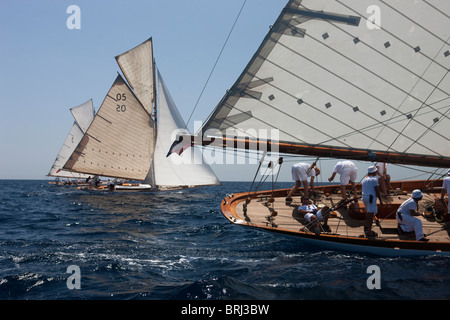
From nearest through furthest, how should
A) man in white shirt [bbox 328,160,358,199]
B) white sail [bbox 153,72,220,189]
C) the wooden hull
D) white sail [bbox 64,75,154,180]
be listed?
the wooden hull, man in white shirt [bbox 328,160,358,199], white sail [bbox 64,75,154,180], white sail [bbox 153,72,220,189]

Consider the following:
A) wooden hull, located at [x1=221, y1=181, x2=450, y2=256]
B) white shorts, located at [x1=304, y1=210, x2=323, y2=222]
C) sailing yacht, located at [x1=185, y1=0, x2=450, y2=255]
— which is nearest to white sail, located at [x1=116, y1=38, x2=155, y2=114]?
wooden hull, located at [x1=221, y1=181, x2=450, y2=256]

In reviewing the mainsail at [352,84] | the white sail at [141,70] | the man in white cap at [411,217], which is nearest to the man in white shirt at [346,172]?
the mainsail at [352,84]

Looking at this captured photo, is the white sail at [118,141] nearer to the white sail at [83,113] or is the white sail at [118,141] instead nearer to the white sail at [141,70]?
the white sail at [141,70]

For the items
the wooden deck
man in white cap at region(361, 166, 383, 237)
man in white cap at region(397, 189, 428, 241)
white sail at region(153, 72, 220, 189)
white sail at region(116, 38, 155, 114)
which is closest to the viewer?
man in white cap at region(397, 189, 428, 241)

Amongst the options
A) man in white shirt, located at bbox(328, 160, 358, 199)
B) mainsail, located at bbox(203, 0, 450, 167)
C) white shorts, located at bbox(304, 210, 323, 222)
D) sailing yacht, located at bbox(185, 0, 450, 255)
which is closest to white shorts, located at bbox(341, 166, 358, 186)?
man in white shirt, located at bbox(328, 160, 358, 199)

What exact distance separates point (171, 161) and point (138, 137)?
4.58 meters

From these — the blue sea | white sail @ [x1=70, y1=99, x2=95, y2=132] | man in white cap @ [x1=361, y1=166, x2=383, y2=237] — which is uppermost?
white sail @ [x1=70, y1=99, x2=95, y2=132]

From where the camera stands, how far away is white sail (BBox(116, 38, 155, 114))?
41312 millimetres

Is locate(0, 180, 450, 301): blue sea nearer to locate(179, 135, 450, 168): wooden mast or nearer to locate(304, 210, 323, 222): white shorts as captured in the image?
locate(304, 210, 323, 222): white shorts

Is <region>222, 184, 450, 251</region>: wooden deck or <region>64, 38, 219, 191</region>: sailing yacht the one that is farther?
<region>64, 38, 219, 191</region>: sailing yacht

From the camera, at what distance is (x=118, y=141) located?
129ft

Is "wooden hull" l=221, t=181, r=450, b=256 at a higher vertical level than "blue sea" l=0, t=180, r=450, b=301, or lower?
higher
